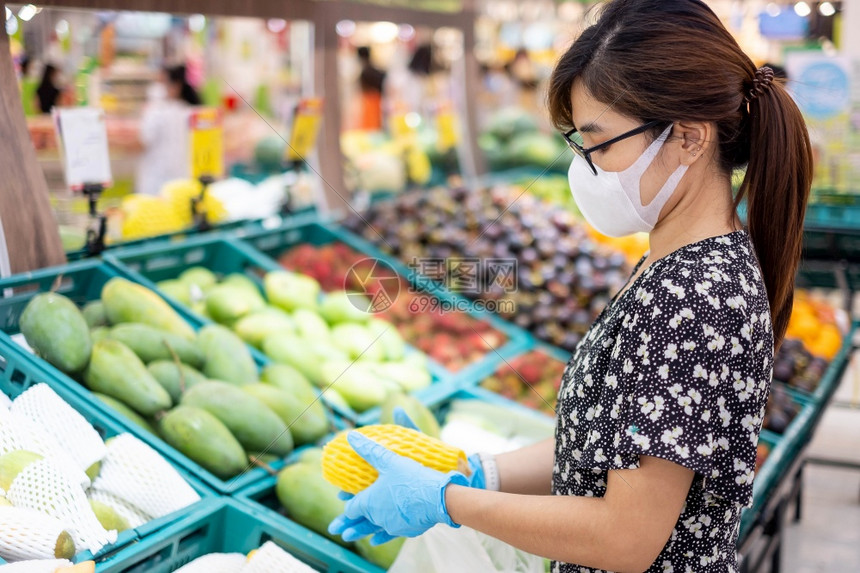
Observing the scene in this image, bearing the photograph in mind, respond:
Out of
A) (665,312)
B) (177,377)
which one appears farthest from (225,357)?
(665,312)

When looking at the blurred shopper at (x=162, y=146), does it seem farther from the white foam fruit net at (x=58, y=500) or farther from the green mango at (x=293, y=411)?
the white foam fruit net at (x=58, y=500)

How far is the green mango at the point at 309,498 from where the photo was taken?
1.74 metres

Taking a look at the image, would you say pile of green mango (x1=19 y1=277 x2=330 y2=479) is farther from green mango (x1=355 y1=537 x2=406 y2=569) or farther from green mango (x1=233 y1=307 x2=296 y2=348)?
green mango (x1=355 y1=537 x2=406 y2=569)

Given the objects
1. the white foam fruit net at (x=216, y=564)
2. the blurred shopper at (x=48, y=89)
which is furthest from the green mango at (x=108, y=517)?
the blurred shopper at (x=48, y=89)

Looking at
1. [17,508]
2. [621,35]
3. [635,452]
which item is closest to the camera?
[635,452]

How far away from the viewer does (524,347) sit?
2.96 meters

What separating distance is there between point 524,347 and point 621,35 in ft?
6.23

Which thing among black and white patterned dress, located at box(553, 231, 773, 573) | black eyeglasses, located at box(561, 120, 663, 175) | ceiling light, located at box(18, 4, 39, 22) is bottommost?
black and white patterned dress, located at box(553, 231, 773, 573)

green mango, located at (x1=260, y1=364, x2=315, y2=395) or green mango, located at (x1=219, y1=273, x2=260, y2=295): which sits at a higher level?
green mango, located at (x1=219, y1=273, x2=260, y2=295)

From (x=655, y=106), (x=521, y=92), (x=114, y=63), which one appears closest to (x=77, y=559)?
(x=655, y=106)

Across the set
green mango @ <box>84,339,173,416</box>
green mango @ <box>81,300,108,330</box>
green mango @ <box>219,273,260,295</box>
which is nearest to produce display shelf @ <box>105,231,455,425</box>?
green mango @ <box>219,273,260,295</box>

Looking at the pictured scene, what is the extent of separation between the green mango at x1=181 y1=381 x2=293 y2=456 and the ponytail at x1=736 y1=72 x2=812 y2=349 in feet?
3.81

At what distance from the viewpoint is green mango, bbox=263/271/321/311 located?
8.54ft

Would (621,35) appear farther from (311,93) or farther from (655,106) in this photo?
(311,93)
